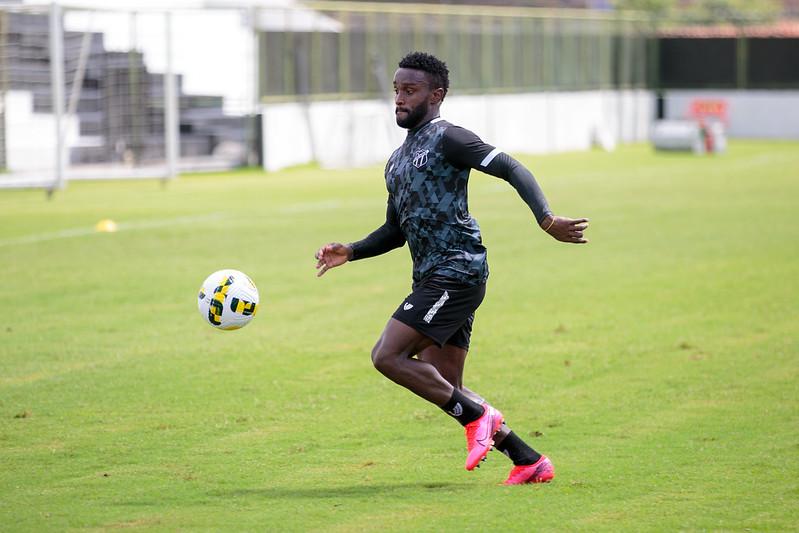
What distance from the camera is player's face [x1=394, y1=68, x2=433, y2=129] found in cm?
611

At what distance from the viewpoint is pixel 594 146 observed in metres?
42.1

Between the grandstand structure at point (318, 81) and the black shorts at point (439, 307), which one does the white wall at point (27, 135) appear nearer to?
the grandstand structure at point (318, 81)

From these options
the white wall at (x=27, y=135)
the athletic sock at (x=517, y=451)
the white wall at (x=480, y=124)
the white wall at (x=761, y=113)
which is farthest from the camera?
the white wall at (x=761, y=113)

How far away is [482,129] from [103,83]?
52.5ft

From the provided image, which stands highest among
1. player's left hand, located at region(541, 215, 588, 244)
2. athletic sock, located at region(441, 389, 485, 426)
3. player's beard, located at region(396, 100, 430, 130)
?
player's beard, located at region(396, 100, 430, 130)

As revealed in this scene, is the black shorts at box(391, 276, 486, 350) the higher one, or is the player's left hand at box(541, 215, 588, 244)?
the player's left hand at box(541, 215, 588, 244)

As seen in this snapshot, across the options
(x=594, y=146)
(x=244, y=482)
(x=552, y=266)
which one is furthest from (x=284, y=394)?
(x=594, y=146)

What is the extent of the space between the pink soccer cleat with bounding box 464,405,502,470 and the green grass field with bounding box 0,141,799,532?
214 millimetres

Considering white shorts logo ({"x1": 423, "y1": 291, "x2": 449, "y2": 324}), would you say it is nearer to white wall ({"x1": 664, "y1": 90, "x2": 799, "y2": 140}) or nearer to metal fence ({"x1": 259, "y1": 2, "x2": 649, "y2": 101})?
metal fence ({"x1": 259, "y1": 2, "x2": 649, "y2": 101})

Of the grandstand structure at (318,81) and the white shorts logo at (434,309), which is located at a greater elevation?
the grandstand structure at (318,81)

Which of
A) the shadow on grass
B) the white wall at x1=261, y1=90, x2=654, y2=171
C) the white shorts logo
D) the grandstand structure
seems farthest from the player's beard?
the white wall at x1=261, y1=90, x2=654, y2=171

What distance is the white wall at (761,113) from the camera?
43.5 meters

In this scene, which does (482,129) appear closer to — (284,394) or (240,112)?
(240,112)

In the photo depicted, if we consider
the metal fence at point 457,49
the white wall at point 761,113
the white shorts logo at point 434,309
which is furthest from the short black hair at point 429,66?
the white wall at point 761,113
